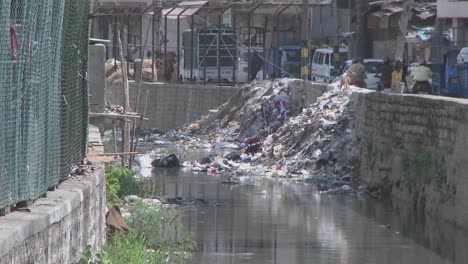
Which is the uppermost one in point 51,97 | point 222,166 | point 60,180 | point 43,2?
point 43,2

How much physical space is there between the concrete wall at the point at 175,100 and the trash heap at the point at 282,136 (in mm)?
2113

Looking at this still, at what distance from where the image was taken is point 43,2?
8.48 m

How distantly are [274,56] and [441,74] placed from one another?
19.3 metres

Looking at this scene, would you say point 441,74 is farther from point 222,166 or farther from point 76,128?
point 76,128

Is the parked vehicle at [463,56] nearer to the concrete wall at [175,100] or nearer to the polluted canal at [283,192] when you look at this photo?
the polluted canal at [283,192]

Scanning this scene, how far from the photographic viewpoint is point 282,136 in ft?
108

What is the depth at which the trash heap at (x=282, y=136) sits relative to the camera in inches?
1045

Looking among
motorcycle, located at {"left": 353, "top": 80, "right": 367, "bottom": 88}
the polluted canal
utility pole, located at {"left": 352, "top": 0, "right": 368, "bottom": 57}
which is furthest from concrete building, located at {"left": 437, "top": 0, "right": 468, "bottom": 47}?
the polluted canal

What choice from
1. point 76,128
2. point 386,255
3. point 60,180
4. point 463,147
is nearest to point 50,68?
point 60,180

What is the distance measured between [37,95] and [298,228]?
33.0ft

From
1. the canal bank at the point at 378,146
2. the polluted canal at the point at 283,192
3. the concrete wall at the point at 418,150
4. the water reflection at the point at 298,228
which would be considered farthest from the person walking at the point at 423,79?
the water reflection at the point at 298,228

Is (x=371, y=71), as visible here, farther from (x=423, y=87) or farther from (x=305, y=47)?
(x=423, y=87)

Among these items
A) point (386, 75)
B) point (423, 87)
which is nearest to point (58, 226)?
point (423, 87)

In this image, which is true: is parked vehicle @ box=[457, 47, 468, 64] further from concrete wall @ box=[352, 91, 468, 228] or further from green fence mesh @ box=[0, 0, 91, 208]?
green fence mesh @ box=[0, 0, 91, 208]
